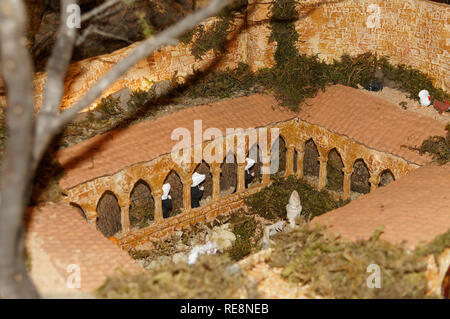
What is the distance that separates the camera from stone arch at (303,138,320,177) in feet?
69.9

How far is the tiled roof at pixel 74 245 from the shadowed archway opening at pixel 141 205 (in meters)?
3.88

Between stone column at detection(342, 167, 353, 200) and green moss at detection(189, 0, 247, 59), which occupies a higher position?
green moss at detection(189, 0, 247, 59)

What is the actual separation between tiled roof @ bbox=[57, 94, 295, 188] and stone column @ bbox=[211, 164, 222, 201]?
1.27 meters

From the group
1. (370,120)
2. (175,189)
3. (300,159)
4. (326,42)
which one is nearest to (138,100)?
(175,189)

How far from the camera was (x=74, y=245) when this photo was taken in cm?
1305

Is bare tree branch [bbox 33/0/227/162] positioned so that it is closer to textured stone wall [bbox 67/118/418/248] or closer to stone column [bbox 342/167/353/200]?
textured stone wall [bbox 67/118/418/248]

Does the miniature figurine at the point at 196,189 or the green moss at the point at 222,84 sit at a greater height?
the green moss at the point at 222,84

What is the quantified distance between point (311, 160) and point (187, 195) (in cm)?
534

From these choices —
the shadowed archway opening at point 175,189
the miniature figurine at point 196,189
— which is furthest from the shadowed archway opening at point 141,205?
the miniature figurine at point 196,189

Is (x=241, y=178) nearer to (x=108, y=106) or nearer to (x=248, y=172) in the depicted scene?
(x=248, y=172)

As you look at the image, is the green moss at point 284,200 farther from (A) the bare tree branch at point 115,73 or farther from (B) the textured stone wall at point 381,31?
(A) the bare tree branch at point 115,73

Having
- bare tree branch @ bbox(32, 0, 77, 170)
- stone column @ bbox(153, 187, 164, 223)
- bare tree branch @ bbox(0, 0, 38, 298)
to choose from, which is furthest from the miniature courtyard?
bare tree branch @ bbox(32, 0, 77, 170)

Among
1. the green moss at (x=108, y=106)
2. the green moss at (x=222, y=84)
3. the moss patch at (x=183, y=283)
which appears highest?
the green moss at (x=222, y=84)

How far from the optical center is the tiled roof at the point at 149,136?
16.4 metres
